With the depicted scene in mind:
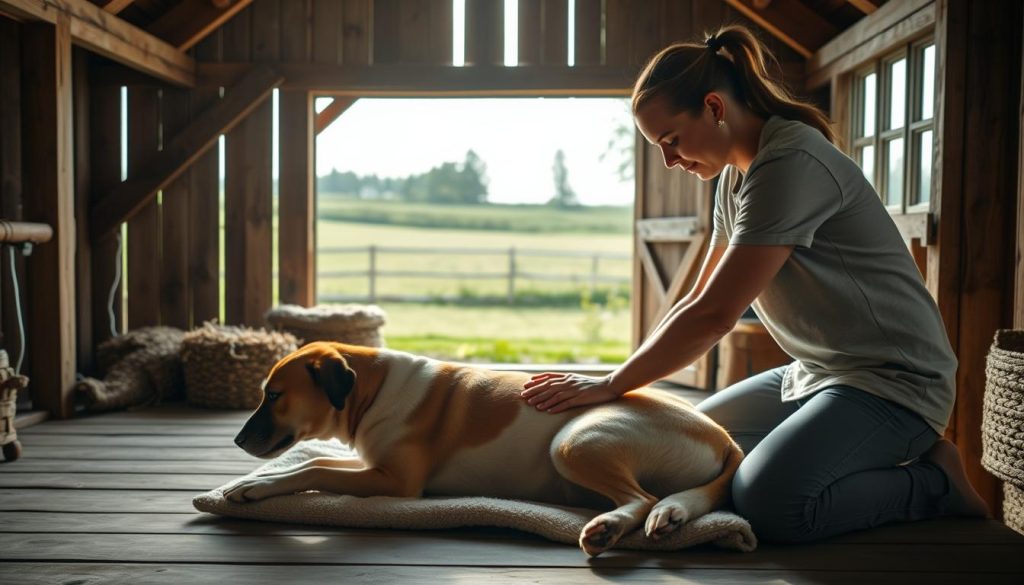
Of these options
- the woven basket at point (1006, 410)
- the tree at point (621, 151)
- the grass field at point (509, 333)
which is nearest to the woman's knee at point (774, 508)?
the woven basket at point (1006, 410)

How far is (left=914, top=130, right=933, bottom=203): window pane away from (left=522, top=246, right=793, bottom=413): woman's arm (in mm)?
2351

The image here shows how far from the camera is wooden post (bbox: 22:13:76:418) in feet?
13.8

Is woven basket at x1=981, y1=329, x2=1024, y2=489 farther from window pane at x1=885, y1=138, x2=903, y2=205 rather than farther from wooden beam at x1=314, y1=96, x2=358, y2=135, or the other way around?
wooden beam at x1=314, y1=96, x2=358, y2=135

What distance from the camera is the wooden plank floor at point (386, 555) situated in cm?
206

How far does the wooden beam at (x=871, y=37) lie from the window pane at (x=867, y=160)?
0.46 meters

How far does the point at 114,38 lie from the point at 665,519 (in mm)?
4030

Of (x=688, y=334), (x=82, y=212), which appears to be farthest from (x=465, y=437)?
(x=82, y=212)

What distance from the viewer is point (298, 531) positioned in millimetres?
2438

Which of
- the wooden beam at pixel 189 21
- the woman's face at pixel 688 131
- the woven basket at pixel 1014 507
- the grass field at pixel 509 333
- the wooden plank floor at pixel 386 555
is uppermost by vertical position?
the wooden beam at pixel 189 21

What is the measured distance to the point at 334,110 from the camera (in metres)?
6.45

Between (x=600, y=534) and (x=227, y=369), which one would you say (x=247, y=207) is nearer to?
(x=227, y=369)

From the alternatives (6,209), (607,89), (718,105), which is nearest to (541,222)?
(607,89)

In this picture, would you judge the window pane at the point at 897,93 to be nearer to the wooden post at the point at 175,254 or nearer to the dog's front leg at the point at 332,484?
the dog's front leg at the point at 332,484

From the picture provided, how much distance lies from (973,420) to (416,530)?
236 centimetres
